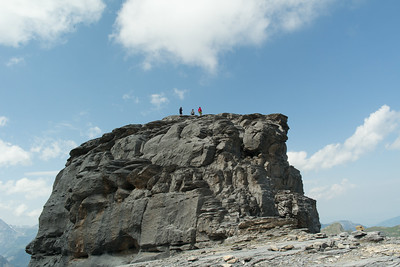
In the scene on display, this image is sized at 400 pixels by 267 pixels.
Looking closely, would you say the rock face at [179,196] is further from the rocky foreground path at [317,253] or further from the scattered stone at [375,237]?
the scattered stone at [375,237]

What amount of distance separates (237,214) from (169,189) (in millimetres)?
8482

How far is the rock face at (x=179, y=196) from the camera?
109 feet

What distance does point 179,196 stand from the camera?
1400 inches

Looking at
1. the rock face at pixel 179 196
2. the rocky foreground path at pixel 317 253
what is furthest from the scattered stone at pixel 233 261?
the rock face at pixel 179 196

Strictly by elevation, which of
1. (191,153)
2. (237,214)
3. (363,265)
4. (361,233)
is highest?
(191,153)

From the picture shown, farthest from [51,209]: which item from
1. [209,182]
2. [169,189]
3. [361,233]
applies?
[361,233]

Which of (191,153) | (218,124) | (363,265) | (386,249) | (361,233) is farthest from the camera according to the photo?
(218,124)

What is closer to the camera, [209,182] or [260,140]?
[209,182]

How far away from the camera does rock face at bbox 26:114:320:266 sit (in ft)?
109

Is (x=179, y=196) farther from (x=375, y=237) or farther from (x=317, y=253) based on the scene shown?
(x=375, y=237)

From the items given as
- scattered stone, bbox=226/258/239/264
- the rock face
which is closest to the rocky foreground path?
scattered stone, bbox=226/258/239/264

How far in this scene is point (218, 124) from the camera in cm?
4391

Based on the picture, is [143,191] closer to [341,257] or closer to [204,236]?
[204,236]

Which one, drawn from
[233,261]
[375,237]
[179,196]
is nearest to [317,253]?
[375,237]
